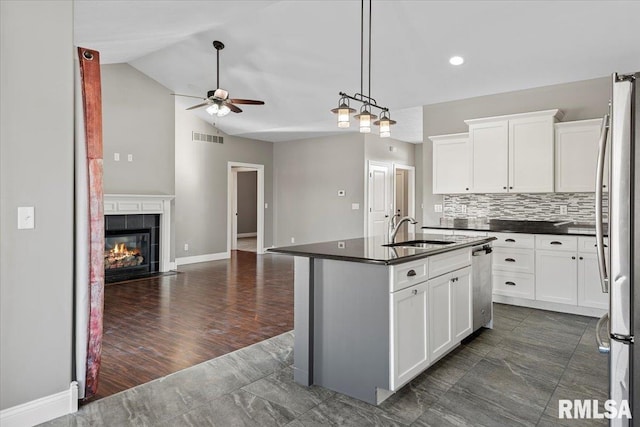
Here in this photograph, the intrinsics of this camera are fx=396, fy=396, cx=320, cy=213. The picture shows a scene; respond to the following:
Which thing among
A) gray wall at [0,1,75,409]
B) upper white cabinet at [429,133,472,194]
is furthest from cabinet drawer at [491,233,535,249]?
gray wall at [0,1,75,409]

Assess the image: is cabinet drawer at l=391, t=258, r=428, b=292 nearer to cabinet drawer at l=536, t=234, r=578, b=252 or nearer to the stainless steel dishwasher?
the stainless steel dishwasher

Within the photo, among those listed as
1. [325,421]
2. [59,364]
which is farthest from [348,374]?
[59,364]

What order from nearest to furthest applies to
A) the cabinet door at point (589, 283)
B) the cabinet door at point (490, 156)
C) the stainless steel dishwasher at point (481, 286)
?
the stainless steel dishwasher at point (481, 286), the cabinet door at point (589, 283), the cabinet door at point (490, 156)

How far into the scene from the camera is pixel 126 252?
6.53 m

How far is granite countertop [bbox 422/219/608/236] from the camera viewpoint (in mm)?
4430

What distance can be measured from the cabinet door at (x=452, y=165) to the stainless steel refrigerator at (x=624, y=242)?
375 cm

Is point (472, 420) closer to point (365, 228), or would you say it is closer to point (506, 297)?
point (506, 297)

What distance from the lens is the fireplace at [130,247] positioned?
6.25m

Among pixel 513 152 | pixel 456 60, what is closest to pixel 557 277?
pixel 513 152

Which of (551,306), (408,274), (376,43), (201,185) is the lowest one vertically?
(551,306)

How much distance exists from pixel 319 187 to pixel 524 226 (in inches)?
189

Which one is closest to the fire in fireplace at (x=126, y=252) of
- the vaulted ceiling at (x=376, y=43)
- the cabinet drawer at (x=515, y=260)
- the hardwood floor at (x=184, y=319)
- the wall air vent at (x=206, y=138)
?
the hardwood floor at (x=184, y=319)

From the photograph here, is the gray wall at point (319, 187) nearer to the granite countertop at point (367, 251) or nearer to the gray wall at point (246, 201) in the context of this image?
the gray wall at point (246, 201)

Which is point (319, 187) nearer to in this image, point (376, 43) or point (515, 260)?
point (376, 43)
